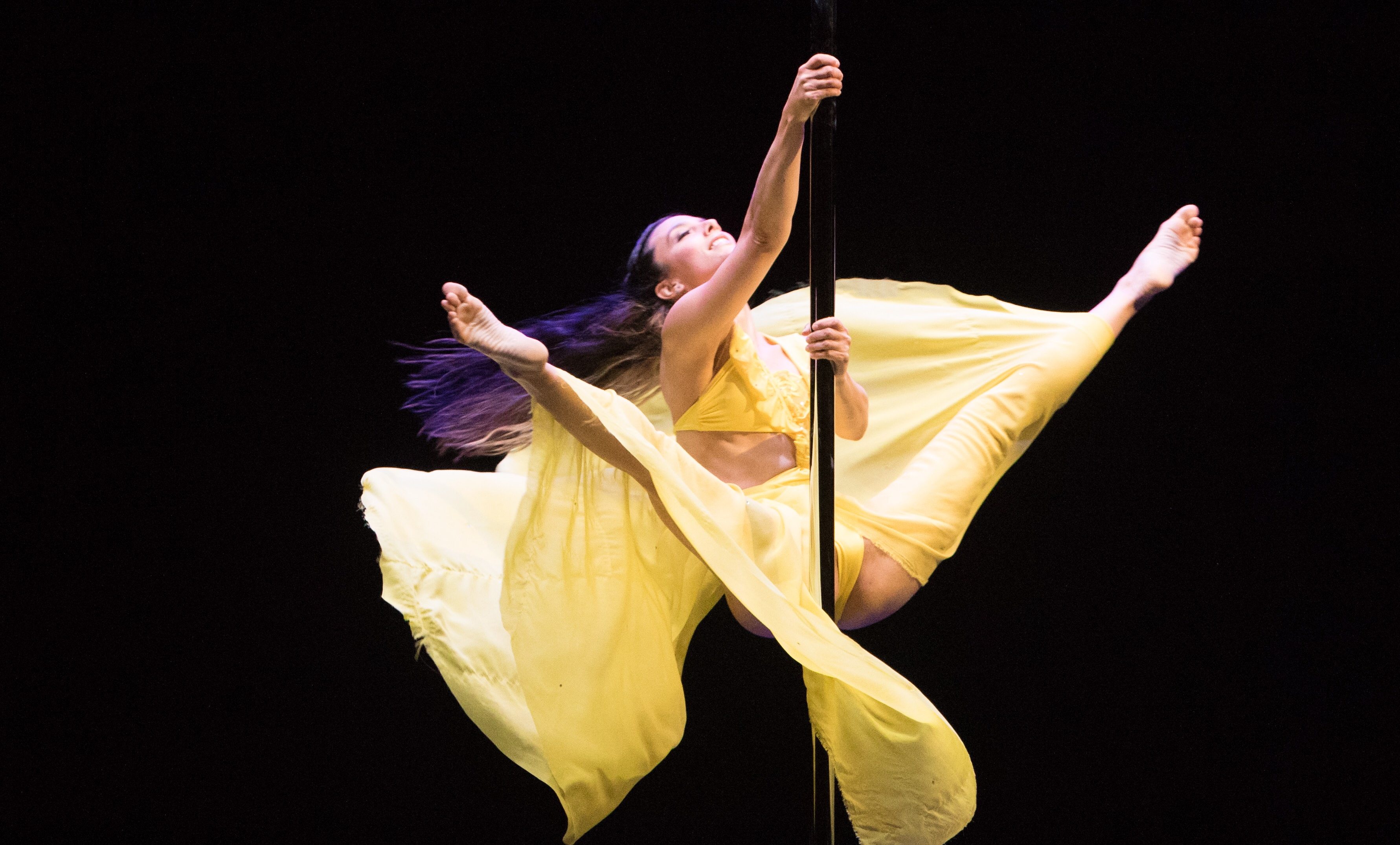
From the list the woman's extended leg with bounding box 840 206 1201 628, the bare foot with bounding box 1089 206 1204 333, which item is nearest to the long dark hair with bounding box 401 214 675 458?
the woman's extended leg with bounding box 840 206 1201 628

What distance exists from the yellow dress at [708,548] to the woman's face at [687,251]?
137mm

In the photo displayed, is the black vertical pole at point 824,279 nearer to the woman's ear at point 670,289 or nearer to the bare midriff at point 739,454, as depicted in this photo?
the bare midriff at point 739,454

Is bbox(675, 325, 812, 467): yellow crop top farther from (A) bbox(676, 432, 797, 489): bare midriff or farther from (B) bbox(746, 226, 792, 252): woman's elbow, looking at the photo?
(B) bbox(746, 226, 792, 252): woman's elbow

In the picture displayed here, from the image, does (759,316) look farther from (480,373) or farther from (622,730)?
(622,730)

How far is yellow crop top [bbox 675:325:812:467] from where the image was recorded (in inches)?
67.6

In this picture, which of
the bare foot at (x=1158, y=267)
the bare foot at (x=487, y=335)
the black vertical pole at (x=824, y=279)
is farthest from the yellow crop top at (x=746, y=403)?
the bare foot at (x=1158, y=267)

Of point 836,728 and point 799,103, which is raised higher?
point 799,103

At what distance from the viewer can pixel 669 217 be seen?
5.97 feet

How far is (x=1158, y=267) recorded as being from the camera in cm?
190

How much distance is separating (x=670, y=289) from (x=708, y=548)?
536 millimetres

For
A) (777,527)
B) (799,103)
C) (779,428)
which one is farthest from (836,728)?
(799,103)

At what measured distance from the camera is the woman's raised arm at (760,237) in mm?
1421

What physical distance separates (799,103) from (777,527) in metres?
0.54

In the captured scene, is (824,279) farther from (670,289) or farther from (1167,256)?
(1167,256)
